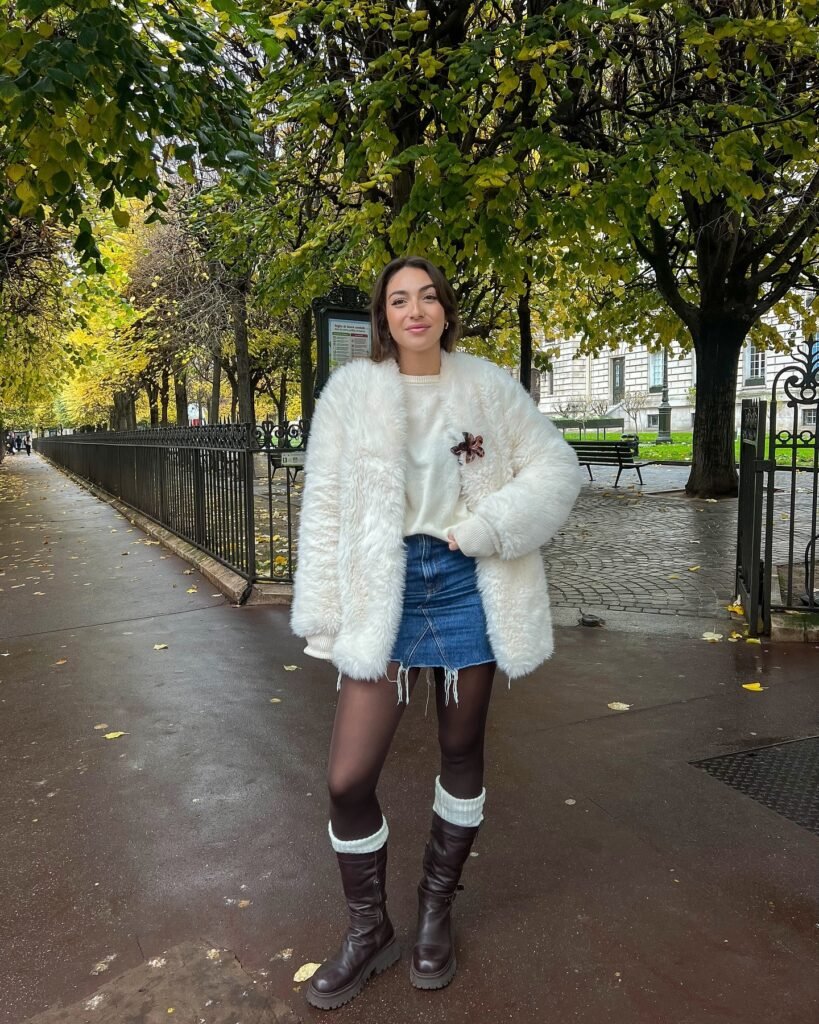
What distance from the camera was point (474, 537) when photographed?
214 cm

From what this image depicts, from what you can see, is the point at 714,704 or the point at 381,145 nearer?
the point at 714,704

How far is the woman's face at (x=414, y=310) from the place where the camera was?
225cm

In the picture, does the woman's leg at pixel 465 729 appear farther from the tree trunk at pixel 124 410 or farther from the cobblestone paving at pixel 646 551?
the tree trunk at pixel 124 410

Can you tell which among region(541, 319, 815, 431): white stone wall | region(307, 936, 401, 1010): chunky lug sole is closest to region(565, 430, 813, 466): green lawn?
region(541, 319, 815, 431): white stone wall

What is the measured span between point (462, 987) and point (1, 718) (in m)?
3.21

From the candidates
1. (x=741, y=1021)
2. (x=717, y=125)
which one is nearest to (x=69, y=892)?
(x=741, y=1021)

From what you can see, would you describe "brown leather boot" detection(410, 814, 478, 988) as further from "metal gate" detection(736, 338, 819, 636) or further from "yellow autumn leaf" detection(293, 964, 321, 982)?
"metal gate" detection(736, 338, 819, 636)

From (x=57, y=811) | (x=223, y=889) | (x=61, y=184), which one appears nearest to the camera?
(x=223, y=889)

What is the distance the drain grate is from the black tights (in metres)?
1.59

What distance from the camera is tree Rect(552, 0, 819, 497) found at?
23.2 feet

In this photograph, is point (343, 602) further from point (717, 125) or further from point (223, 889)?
point (717, 125)

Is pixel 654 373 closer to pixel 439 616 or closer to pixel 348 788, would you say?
pixel 439 616

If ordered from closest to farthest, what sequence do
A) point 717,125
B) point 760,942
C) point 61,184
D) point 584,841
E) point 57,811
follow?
1. point 760,942
2. point 584,841
3. point 57,811
4. point 61,184
5. point 717,125

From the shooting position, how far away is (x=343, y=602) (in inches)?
87.1
